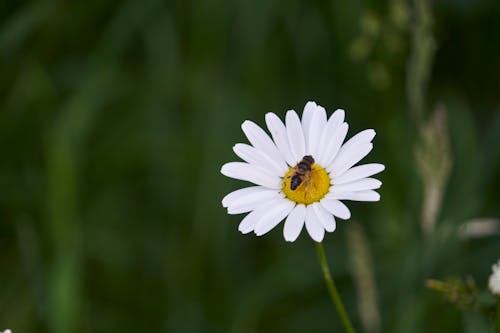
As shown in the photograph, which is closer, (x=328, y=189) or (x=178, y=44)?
(x=328, y=189)

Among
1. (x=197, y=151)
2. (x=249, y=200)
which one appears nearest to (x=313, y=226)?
(x=249, y=200)

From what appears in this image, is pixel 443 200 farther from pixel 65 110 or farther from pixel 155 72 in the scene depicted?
pixel 65 110

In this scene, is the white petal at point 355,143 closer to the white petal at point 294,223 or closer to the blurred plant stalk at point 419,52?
the white petal at point 294,223

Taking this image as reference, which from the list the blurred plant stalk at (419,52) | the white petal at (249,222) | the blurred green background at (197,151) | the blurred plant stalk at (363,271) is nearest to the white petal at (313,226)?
the white petal at (249,222)

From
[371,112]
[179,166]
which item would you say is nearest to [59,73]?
[179,166]

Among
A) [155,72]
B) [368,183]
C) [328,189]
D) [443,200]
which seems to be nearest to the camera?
[368,183]

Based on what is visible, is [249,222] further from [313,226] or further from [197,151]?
[197,151]
